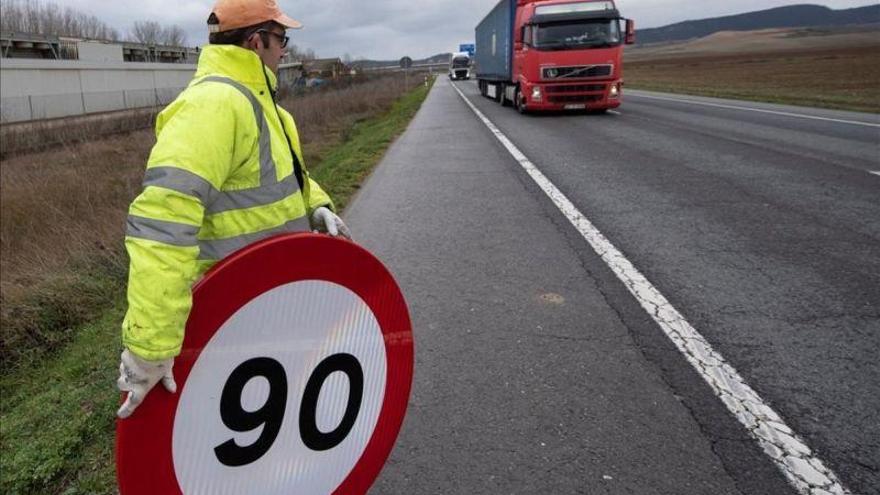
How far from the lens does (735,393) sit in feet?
9.61

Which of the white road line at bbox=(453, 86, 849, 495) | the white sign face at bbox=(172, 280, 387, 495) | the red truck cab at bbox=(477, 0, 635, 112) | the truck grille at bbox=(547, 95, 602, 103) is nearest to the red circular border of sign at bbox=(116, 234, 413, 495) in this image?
the white sign face at bbox=(172, 280, 387, 495)

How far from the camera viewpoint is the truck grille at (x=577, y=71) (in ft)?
53.4

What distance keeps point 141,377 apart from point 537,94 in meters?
16.8

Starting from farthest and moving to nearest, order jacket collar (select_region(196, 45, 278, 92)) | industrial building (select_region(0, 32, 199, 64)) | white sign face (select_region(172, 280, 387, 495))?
industrial building (select_region(0, 32, 199, 64)) → jacket collar (select_region(196, 45, 278, 92)) → white sign face (select_region(172, 280, 387, 495))

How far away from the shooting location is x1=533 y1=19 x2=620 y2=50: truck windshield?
637 inches

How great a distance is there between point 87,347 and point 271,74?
12.2 ft

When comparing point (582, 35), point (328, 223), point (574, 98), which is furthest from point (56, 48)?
point (328, 223)

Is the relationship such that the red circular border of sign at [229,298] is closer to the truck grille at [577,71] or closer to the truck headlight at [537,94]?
the truck grille at [577,71]

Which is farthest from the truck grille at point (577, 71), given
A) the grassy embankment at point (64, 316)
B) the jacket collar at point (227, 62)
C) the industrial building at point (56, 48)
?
the industrial building at point (56, 48)

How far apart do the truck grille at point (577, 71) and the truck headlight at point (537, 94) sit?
0.47 meters

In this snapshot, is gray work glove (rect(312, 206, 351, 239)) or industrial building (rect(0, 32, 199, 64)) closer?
gray work glove (rect(312, 206, 351, 239))

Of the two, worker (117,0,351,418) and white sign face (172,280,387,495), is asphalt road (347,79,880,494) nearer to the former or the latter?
white sign face (172,280,387,495)

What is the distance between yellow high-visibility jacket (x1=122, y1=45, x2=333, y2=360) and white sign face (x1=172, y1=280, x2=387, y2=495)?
5.9 inches

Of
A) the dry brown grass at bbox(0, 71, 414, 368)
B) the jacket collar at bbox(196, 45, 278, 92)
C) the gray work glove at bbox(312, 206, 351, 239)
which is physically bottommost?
the dry brown grass at bbox(0, 71, 414, 368)
